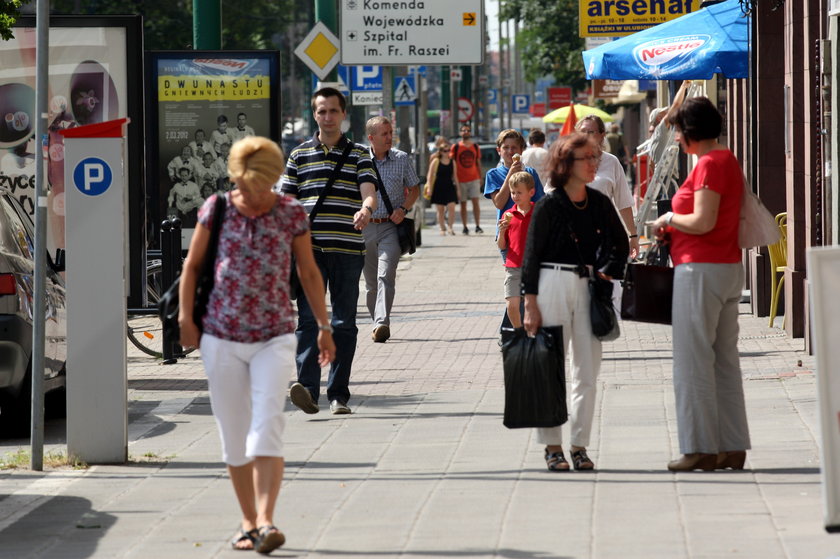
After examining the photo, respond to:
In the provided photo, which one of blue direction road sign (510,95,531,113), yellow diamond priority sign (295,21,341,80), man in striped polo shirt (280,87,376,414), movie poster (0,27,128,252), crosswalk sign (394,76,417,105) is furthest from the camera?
blue direction road sign (510,95,531,113)

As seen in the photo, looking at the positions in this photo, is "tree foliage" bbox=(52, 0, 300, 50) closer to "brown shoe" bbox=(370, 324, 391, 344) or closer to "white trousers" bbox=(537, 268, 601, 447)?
"brown shoe" bbox=(370, 324, 391, 344)

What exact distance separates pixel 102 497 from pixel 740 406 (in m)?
2.90

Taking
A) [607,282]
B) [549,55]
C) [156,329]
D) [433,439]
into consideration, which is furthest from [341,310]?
[549,55]

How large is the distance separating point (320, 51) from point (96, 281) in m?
10.6

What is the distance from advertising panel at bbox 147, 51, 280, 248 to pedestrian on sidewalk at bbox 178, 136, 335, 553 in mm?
7527

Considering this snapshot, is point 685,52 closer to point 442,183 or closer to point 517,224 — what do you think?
point 517,224

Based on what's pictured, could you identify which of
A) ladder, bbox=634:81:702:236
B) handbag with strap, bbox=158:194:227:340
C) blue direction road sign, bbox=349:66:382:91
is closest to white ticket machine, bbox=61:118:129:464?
handbag with strap, bbox=158:194:227:340

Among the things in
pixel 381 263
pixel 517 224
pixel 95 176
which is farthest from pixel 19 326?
pixel 381 263

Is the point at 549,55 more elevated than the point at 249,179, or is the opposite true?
the point at 549,55

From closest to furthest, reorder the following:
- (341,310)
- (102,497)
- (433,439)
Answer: (102,497)
(433,439)
(341,310)

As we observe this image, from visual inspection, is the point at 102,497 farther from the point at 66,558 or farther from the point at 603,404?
the point at 603,404

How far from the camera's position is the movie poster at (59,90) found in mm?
11781

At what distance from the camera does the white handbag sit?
7234 millimetres

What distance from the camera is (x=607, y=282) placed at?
7.37 m
